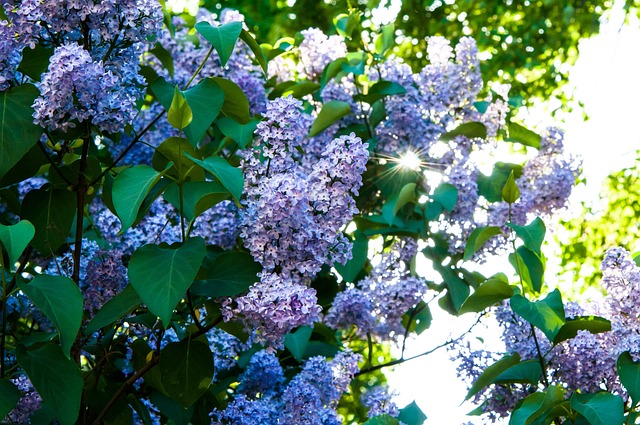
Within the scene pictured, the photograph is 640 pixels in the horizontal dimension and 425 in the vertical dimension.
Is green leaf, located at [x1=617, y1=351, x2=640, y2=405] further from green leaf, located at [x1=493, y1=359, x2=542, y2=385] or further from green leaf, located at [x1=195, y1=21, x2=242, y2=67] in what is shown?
green leaf, located at [x1=195, y1=21, x2=242, y2=67]

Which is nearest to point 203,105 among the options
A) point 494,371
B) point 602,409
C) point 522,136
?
point 494,371

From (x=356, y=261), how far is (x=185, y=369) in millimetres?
992

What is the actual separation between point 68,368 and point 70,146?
1.64 ft

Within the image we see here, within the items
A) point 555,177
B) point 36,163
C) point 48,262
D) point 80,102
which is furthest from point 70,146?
point 555,177

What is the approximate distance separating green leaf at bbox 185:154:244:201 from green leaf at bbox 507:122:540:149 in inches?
62.9

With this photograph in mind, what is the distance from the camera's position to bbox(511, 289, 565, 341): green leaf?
1.81 metres

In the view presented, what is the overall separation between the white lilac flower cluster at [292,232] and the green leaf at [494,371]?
0.55 m

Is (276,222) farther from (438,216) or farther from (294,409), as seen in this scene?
(438,216)

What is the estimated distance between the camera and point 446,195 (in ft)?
8.19

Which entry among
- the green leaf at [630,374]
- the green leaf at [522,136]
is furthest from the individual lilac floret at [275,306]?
the green leaf at [522,136]

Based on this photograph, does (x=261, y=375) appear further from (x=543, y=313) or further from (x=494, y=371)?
(x=543, y=313)

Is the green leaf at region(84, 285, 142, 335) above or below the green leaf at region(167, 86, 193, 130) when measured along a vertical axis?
below

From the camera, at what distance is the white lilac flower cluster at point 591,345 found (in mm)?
1924

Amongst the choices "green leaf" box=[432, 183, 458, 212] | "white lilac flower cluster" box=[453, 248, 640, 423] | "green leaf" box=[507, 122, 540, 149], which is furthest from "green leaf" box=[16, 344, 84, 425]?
"green leaf" box=[507, 122, 540, 149]
